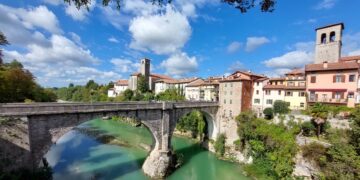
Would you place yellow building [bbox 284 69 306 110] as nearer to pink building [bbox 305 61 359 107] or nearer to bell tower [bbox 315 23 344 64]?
pink building [bbox 305 61 359 107]

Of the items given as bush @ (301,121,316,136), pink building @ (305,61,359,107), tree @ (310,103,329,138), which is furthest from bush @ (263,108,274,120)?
bush @ (301,121,316,136)

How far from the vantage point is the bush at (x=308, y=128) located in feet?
69.9

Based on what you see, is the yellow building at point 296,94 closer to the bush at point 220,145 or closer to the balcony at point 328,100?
the balcony at point 328,100

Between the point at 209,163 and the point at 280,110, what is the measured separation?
38.5 ft

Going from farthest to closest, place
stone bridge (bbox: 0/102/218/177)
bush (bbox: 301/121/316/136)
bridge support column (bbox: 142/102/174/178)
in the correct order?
1. bush (bbox: 301/121/316/136)
2. bridge support column (bbox: 142/102/174/178)
3. stone bridge (bbox: 0/102/218/177)

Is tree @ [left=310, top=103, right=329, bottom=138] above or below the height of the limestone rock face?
above

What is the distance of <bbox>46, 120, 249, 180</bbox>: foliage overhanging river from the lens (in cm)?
2119

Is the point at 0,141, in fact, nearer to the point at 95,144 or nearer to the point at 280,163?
the point at 95,144

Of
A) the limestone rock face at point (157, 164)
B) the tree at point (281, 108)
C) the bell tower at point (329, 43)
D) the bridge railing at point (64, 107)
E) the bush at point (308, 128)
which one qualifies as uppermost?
the bell tower at point (329, 43)

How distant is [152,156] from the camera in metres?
22.2

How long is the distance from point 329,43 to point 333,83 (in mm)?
8409

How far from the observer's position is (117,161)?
954 inches

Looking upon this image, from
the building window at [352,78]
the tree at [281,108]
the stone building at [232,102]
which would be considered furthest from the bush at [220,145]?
the building window at [352,78]

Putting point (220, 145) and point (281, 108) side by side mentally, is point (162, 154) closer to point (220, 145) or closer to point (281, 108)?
point (220, 145)
